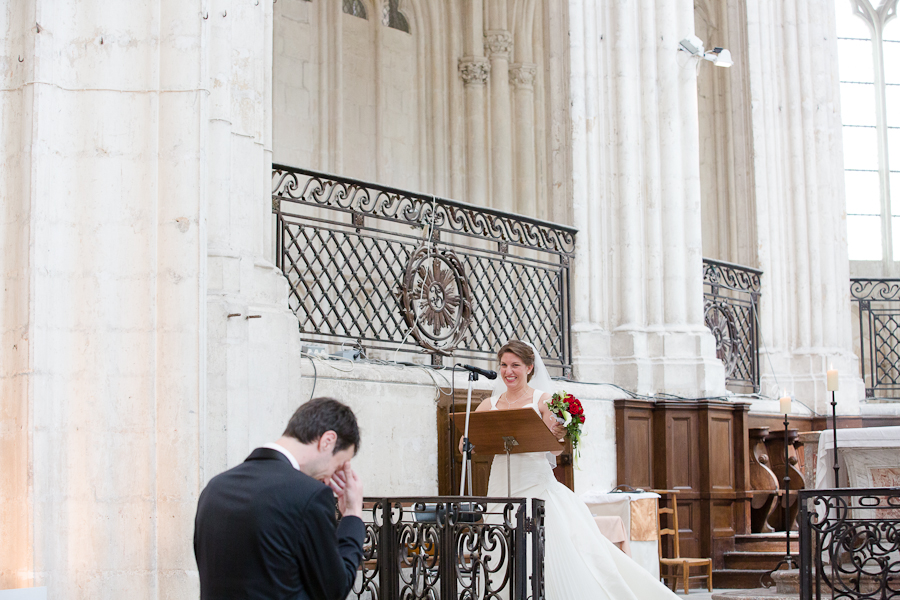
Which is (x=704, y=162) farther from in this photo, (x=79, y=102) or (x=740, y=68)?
(x=79, y=102)

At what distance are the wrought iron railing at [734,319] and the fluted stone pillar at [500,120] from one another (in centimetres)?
359

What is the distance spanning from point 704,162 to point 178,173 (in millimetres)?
12509

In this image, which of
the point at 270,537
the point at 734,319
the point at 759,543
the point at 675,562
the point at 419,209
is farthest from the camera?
the point at 734,319

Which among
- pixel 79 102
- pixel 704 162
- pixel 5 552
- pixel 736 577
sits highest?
pixel 704 162

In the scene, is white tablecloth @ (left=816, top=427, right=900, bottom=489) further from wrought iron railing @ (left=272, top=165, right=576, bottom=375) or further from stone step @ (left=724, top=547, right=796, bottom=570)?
wrought iron railing @ (left=272, top=165, right=576, bottom=375)

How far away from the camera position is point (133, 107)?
5.21 m

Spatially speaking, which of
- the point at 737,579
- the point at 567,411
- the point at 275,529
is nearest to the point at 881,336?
the point at 737,579

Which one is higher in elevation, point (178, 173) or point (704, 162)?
point (704, 162)

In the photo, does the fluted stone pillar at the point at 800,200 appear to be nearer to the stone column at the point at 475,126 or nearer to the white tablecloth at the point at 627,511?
the stone column at the point at 475,126

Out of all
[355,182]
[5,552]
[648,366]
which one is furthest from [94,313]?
[648,366]

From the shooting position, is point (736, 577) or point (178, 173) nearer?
point (178, 173)

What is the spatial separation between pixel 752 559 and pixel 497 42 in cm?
839

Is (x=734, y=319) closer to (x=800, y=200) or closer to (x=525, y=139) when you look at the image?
(x=800, y=200)

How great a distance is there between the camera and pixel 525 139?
1587 cm
